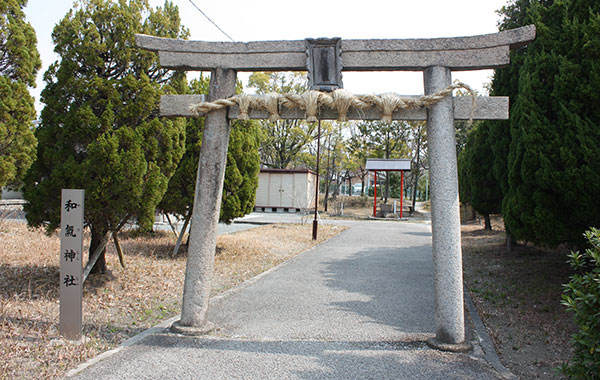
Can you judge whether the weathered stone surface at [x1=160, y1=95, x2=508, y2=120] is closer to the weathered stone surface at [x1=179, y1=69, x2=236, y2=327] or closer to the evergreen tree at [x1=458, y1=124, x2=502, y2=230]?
the weathered stone surface at [x1=179, y1=69, x2=236, y2=327]

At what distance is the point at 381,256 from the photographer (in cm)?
1031

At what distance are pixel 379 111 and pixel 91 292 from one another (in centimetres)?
448

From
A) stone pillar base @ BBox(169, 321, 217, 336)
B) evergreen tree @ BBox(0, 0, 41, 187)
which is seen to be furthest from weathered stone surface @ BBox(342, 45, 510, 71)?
evergreen tree @ BBox(0, 0, 41, 187)

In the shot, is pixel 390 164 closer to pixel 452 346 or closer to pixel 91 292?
pixel 91 292

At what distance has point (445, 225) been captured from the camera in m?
3.93

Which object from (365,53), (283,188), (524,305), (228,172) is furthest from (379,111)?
(283,188)

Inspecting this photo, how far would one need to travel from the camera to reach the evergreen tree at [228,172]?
881cm

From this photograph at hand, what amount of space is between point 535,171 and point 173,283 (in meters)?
5.74

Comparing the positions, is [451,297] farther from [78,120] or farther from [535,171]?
[78,120]

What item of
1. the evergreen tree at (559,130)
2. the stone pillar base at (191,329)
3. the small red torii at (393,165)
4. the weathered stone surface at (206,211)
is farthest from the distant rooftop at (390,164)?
the stone pillar base at (191,329)

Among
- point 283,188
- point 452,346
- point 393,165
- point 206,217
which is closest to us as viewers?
point 452,346

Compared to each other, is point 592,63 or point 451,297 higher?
point 592,63


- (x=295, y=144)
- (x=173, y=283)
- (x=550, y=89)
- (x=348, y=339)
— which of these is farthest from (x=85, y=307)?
(x=295, y=144)

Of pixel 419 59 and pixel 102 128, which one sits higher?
pixel 419 59
